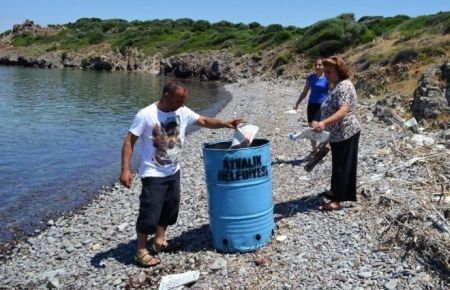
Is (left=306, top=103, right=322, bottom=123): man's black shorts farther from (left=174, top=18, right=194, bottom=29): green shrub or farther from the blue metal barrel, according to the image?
(left=174, top=18, right=194, bottom=29): green shrub

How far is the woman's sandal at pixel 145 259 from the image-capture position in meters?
6.34

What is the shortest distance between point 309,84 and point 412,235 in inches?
194

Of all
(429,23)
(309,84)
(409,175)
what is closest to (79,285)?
(409,175)

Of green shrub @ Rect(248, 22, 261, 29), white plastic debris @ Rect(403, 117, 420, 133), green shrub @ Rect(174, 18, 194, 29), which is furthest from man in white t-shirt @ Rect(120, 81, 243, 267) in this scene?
green shrub @ Rect(174, 18, 194, 29)

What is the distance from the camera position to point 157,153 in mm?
6164

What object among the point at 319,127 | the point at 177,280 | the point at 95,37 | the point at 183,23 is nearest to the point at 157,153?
the point at 177,280

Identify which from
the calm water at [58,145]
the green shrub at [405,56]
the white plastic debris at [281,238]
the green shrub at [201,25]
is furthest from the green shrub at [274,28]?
the white plastic debris at [281,238]

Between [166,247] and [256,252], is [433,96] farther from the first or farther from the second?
[166,247]

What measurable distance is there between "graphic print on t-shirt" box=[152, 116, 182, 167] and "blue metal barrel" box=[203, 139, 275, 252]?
368 millimetres

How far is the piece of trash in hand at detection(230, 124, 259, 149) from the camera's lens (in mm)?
6320

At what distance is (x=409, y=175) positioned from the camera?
338 inches

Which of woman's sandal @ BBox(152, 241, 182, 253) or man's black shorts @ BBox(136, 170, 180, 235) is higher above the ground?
man's black shorts @ BBox(136, 170, 180, 235)

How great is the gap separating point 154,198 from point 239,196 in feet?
3.20

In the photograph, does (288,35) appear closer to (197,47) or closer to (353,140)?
(197,47)
